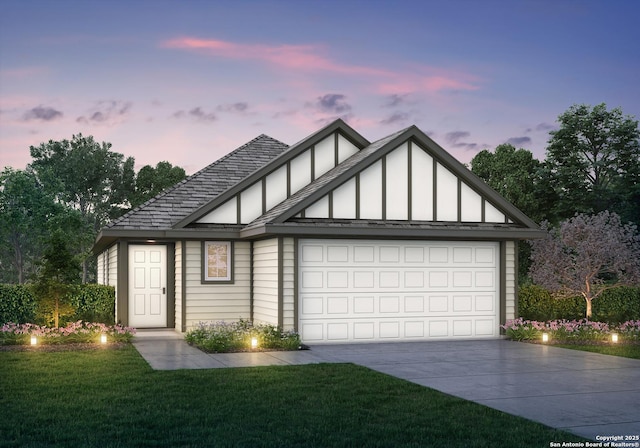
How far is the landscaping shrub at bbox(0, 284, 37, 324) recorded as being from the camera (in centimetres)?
2445

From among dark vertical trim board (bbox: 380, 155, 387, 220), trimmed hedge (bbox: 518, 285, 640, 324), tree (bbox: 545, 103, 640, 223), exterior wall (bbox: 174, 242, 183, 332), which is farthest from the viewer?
tree (bbox: 545, 103, 640, 223)

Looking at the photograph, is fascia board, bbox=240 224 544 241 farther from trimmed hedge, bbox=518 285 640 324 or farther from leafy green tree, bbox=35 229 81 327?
trimmed hedge, bbox=518 285 640 324

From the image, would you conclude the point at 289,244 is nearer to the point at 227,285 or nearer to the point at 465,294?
the point at 227,285

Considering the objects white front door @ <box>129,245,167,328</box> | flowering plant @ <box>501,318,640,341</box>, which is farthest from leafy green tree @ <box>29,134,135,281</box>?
flowering plant @ <box>501,318,640,341</box>

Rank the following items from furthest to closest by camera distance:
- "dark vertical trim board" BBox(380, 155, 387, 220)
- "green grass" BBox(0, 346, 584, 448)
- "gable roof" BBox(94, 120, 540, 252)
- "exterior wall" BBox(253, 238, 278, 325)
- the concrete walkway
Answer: "dark vertical trim board" BBox(380, 155, 387, 220), "exterior wall" BBox(253, 238, 278, 325), "gable roof" BBox(94, 120, 540, 252), the concrete walkway, "green grass" BBox(0, 346, 584, 448)

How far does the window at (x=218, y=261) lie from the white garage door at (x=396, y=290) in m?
2.98

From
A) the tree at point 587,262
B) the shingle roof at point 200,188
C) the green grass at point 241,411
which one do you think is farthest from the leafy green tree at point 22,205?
the green grass at point 241,411

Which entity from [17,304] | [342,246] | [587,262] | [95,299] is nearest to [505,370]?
[342,246]

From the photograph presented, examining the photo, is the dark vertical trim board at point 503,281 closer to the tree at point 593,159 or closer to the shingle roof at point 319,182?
the shingle roof at point 319,182

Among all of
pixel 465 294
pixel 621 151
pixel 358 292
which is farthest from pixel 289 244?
pixel 621 151

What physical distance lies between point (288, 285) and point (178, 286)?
4.12 metres

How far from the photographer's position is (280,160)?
21.1 metres

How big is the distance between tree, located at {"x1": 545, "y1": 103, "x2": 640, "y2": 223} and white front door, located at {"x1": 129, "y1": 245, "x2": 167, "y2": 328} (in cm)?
2711

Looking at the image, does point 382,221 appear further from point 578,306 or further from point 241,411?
point 578,306
